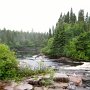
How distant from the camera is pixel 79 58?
208 feet

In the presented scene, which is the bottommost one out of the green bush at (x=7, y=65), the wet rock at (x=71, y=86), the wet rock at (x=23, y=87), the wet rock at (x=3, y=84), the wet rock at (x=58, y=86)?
the wet rock at (x=71, y=86)

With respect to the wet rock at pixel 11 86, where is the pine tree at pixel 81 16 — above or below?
above

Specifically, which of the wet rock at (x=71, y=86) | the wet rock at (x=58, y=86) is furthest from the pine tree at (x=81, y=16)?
the wet rock at (x=58, y=86)

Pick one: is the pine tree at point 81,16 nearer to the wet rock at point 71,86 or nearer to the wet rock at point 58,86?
the wet rock at point 71,86

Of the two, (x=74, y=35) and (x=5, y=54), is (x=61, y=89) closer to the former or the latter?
(x=5, y=54)

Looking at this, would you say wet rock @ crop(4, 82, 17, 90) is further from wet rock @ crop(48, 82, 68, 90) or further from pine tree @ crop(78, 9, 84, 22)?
pine tree @ crop(78, 9, 84, 22)

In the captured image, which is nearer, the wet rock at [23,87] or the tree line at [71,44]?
the wet rock at [23,87]

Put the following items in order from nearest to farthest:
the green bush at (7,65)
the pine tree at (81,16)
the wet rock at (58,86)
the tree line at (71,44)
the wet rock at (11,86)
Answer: the wet rock at (11,86) → the wet rock at (58,86) → the green bush at (7,65) → the tree line at (71,44) → the pine tree at (81,16)

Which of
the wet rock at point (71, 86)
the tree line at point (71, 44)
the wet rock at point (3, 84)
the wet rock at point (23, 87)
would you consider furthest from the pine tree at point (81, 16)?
the wet rock at point (23, 87)

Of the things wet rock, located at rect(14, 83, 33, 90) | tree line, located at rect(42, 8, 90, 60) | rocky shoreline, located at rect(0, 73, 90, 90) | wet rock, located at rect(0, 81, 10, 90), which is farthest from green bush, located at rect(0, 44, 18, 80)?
tree line, located at rect(42, 8, 90, 60)

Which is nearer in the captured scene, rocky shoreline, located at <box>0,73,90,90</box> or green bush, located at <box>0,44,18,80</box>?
rocky shoreline, located at <box>0,73,90,90</box>

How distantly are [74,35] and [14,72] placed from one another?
2293 inches

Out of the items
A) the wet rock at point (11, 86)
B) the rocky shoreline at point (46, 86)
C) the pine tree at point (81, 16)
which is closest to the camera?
the wet rock at point (11, 86)

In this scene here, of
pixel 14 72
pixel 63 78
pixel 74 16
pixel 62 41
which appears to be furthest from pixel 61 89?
pixel 74 16
